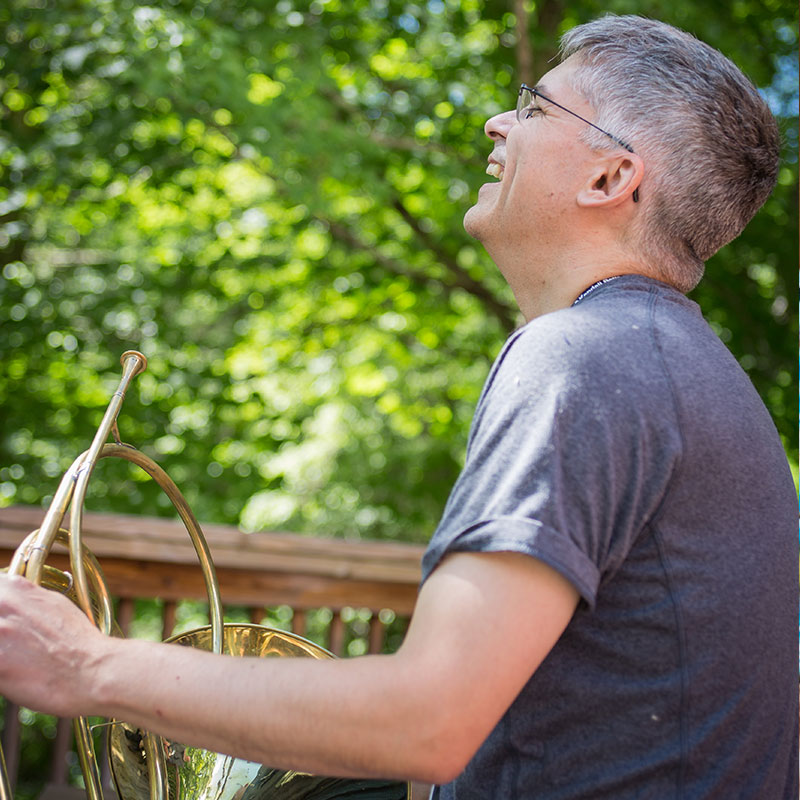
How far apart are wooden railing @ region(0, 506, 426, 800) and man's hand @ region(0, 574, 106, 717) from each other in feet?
4.42

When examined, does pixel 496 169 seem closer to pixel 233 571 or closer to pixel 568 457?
pixel 568 457

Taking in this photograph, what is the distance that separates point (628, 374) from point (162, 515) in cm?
327

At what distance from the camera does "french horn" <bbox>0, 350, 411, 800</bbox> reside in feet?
3.31

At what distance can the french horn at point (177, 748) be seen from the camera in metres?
1.01

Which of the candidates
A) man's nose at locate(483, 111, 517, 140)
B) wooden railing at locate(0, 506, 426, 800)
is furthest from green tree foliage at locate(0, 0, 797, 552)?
man's nose at locate(483, 111, 517, 140)

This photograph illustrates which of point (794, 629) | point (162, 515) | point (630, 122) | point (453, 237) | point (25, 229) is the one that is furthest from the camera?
point (453, 237)

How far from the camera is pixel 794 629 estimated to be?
3.04 feet

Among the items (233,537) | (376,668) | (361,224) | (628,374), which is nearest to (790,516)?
(628,374)

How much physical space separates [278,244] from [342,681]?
4.11m

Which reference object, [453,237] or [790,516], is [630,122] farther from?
[453,237]

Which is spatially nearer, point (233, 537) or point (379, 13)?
point (233, 537)

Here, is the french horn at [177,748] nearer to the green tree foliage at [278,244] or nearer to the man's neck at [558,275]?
the man's neck at [558,275]

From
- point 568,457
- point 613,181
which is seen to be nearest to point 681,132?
point 613,181

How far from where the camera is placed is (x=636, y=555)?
831 millimetres
